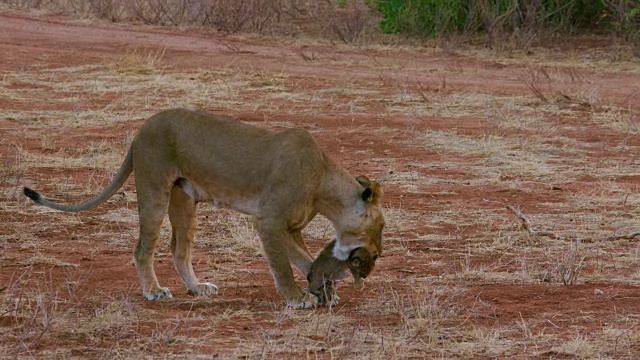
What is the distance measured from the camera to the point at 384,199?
995cm

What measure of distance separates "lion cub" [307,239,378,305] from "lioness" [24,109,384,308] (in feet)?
0.12

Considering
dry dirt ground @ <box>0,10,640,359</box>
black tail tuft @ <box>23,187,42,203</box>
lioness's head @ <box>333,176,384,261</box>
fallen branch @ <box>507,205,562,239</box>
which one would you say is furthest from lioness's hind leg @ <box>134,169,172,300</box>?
fallen branch @ <box>507,205,562,239</box>

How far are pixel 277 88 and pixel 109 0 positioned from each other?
371 inches

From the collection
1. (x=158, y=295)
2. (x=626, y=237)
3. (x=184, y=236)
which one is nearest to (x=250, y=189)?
(x=184, y=236)

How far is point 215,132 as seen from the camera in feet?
22.5

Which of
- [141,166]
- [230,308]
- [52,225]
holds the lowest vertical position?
[52,225]

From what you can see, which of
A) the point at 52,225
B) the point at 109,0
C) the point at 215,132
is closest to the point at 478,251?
the point at 215,132

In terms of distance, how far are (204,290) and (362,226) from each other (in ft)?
3.16

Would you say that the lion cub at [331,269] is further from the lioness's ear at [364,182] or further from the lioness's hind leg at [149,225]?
the lioness's hind leg at [149,225]

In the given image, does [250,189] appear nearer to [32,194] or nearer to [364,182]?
[364,182]

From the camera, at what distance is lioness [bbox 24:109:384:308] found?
21.4 ft

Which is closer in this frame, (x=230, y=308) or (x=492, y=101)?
(x=230, y=308)

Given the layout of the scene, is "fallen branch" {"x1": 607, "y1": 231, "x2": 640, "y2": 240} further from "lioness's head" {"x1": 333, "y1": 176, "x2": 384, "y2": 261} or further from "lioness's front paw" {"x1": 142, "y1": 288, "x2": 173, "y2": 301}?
"lioness's front paw" {"x1": 142, "y1": 288, "x2": 173, "y2": 301}

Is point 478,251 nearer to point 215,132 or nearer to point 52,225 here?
point 215,132
